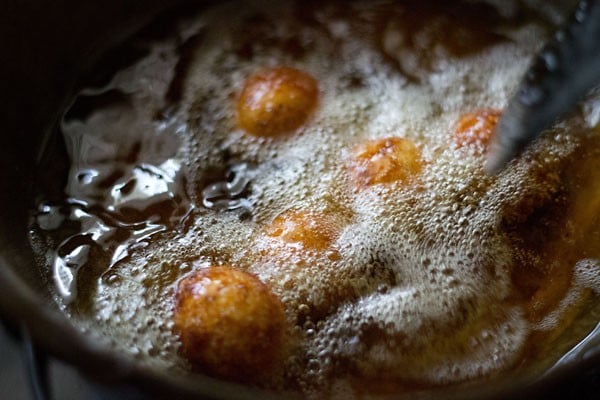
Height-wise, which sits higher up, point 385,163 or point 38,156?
point 385,163

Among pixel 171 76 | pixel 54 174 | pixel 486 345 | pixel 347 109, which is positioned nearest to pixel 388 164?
pixel 347 109

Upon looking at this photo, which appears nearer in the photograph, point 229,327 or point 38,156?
point 229,327

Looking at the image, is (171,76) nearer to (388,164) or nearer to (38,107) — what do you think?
(38,107)

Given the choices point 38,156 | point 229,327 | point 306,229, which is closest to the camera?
point 229,327

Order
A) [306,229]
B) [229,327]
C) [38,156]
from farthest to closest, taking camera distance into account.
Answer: [38,156]
[306,229]
[229,327]

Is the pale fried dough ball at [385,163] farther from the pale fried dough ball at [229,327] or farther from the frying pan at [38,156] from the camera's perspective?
the frying pan at [38,156]

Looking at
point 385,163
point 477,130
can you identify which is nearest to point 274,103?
point 385,163

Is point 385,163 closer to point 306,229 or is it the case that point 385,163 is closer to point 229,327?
point 306,229
